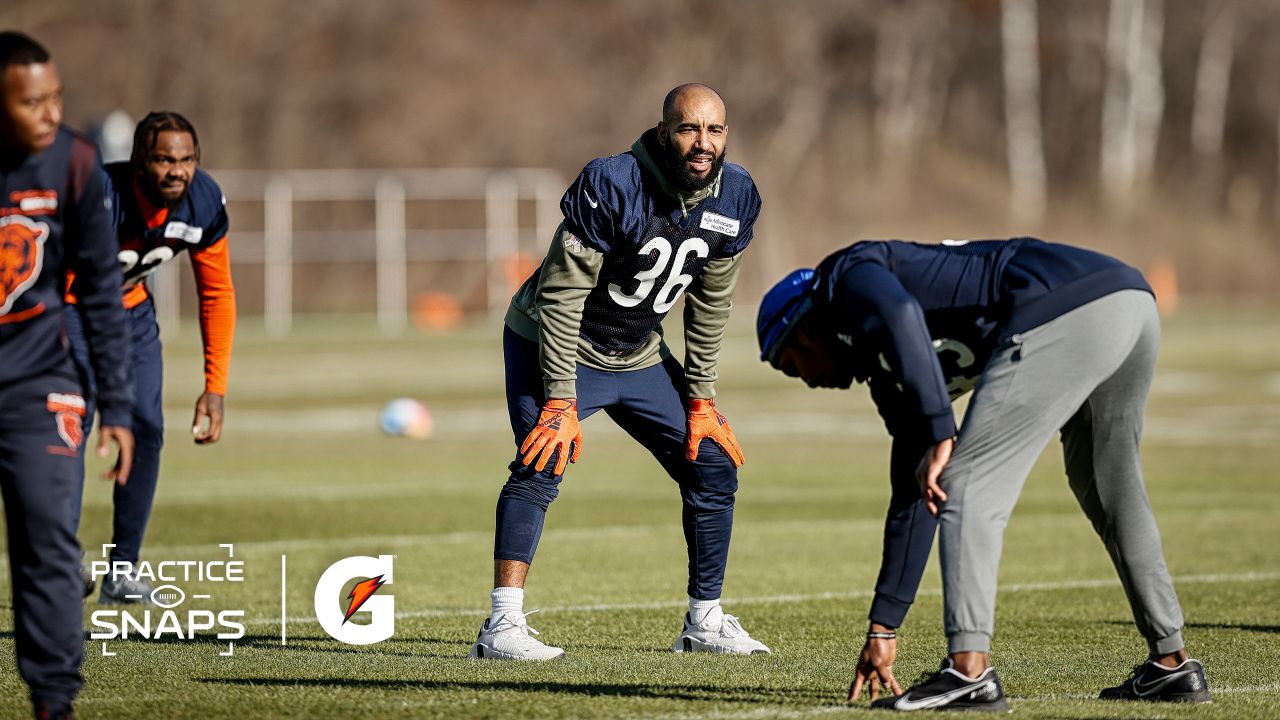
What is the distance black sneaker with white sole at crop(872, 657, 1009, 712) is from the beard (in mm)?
2154

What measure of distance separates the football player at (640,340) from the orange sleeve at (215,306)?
1753mm

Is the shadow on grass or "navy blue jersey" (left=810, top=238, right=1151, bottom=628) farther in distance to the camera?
the shadow on grass

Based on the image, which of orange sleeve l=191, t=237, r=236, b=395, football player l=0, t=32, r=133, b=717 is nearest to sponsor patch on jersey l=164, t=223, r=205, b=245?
orange sleeve l=191, t=237, r=236, b=395

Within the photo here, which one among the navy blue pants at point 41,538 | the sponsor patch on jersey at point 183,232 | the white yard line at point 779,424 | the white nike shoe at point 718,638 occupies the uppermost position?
the sponsor patch on jersey at point 183,232

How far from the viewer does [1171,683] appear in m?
5.63

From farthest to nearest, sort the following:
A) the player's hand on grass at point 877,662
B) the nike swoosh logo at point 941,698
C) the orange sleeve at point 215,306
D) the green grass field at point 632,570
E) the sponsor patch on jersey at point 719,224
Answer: the orange sleeve at point 215,306, the sponsor patch on jersey at point 719,224, the green grass field at point 632,570, the player's hand on grass at point 877,662, the nike swoosh logo at point 941,698

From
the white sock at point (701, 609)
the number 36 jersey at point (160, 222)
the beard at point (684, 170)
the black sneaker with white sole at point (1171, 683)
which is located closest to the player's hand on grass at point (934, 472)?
the black sneaker with white sole at point (1171, 683)

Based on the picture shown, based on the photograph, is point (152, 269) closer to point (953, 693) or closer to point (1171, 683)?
point (953, 693)

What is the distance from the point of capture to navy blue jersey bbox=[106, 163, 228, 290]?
770 centimetres

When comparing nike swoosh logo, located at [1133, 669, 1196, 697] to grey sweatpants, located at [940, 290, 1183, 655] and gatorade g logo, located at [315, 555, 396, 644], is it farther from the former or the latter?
gatorade g logo, located at [315, 555, 396, 644]

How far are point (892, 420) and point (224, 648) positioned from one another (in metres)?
2.99

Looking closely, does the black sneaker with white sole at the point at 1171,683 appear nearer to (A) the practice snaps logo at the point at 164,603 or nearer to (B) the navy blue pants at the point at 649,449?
(B) the navy blue pants at the point at 649,449

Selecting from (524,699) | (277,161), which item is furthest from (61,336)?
(277,161)

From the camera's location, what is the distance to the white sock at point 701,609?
6.97 meters
